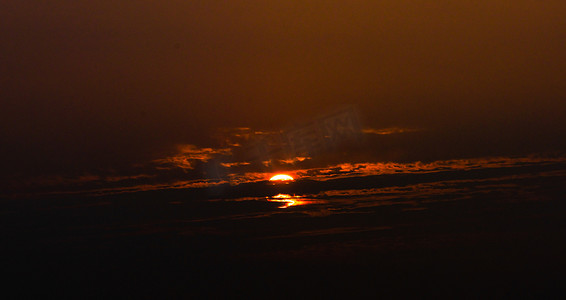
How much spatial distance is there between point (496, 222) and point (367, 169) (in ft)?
6.72

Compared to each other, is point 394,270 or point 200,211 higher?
point 200,211

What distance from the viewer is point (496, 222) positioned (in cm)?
577

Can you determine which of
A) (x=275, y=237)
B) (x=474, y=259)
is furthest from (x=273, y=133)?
(x=474, y=259)

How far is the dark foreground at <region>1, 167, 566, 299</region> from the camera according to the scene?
4766mm

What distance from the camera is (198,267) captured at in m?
5.21

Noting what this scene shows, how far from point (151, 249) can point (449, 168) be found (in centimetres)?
392

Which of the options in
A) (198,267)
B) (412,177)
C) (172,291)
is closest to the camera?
(172,291)

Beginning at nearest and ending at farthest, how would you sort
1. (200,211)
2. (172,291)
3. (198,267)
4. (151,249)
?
1. (172,291)
2. (198,267)
3. (151,249)
4. (200,211)

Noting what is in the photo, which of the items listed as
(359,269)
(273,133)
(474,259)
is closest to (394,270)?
(359,269)

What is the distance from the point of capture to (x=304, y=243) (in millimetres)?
5555

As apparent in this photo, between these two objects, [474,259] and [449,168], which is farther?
[449,168]

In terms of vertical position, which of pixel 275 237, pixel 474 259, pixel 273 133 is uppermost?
pixel 273 133

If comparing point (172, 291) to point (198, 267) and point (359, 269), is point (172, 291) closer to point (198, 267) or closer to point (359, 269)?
point (198, 267)

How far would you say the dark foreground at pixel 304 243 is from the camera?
188 inches
